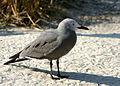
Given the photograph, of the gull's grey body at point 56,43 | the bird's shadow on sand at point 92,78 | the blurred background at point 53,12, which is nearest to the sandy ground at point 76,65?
the bird's shadow on sand at point 92,78

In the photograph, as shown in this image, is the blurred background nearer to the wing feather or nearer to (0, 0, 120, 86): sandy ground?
(0, 0, 120, 86): sandy ground

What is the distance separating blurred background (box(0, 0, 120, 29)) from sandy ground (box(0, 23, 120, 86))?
0.91 metres

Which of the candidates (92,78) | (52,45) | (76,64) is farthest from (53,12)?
(52,45)

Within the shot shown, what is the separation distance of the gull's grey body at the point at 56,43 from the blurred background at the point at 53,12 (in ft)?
9.42

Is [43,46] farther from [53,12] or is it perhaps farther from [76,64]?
[53,12]

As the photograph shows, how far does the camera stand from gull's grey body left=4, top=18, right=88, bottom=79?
3.05 m

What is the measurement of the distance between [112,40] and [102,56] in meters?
1.06

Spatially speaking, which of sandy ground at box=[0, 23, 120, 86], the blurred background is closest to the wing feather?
sandy ground at box=[0, 23, 120, 86]

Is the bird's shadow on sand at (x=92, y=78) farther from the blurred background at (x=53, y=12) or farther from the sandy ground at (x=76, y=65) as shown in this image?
the blurred background at (x=53, y=12)

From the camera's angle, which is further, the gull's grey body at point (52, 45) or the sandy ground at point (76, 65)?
the sandy ground at point (76, 65)

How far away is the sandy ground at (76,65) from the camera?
3312 millimetres

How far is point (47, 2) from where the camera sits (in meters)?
7.14

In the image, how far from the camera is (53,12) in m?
7.24

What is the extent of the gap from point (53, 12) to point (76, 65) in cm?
360
